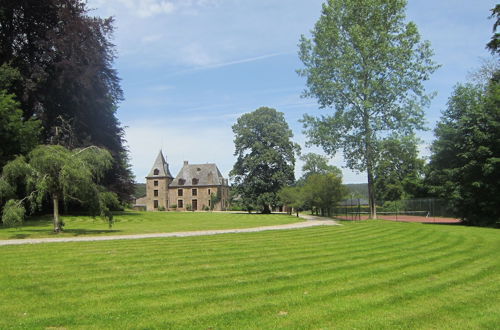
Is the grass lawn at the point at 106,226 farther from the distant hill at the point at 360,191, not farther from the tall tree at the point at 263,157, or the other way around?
the distant hill at the point at 360,191

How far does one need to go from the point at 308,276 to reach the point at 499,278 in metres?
3.99

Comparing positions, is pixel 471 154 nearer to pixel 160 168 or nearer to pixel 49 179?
pixel 49 179

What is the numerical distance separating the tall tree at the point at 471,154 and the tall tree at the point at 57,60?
24.9 m

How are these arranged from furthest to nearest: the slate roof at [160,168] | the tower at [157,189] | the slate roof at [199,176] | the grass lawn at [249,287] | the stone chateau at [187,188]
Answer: the slate roof at [160,168] → the tower at [157,189] → the slate roof at [199,176] → the stone chateau at [187,188] → the grass lawn at [249,287]

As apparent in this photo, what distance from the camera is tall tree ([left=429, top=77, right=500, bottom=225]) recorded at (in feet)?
83.6

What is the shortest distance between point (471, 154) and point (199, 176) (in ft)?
187

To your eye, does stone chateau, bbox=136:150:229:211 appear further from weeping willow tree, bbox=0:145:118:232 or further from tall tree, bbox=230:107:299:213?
weeping willow tree, bbox=0:145:118:232

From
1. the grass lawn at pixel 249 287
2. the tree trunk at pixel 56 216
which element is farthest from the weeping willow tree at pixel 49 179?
the grass lawn at pixel 249 287

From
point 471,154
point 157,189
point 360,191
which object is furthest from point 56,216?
point 360,191

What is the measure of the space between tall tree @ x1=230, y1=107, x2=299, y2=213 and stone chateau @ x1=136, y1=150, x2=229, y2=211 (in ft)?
76.2

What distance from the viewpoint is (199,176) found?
255 ft

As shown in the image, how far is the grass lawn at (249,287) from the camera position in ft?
18.5

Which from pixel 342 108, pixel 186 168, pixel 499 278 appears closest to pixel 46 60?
pixel 342 108

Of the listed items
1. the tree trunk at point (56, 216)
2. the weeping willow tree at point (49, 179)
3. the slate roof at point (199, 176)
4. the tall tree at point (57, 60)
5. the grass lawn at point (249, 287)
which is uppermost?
the tall tree at point (57, 60)
